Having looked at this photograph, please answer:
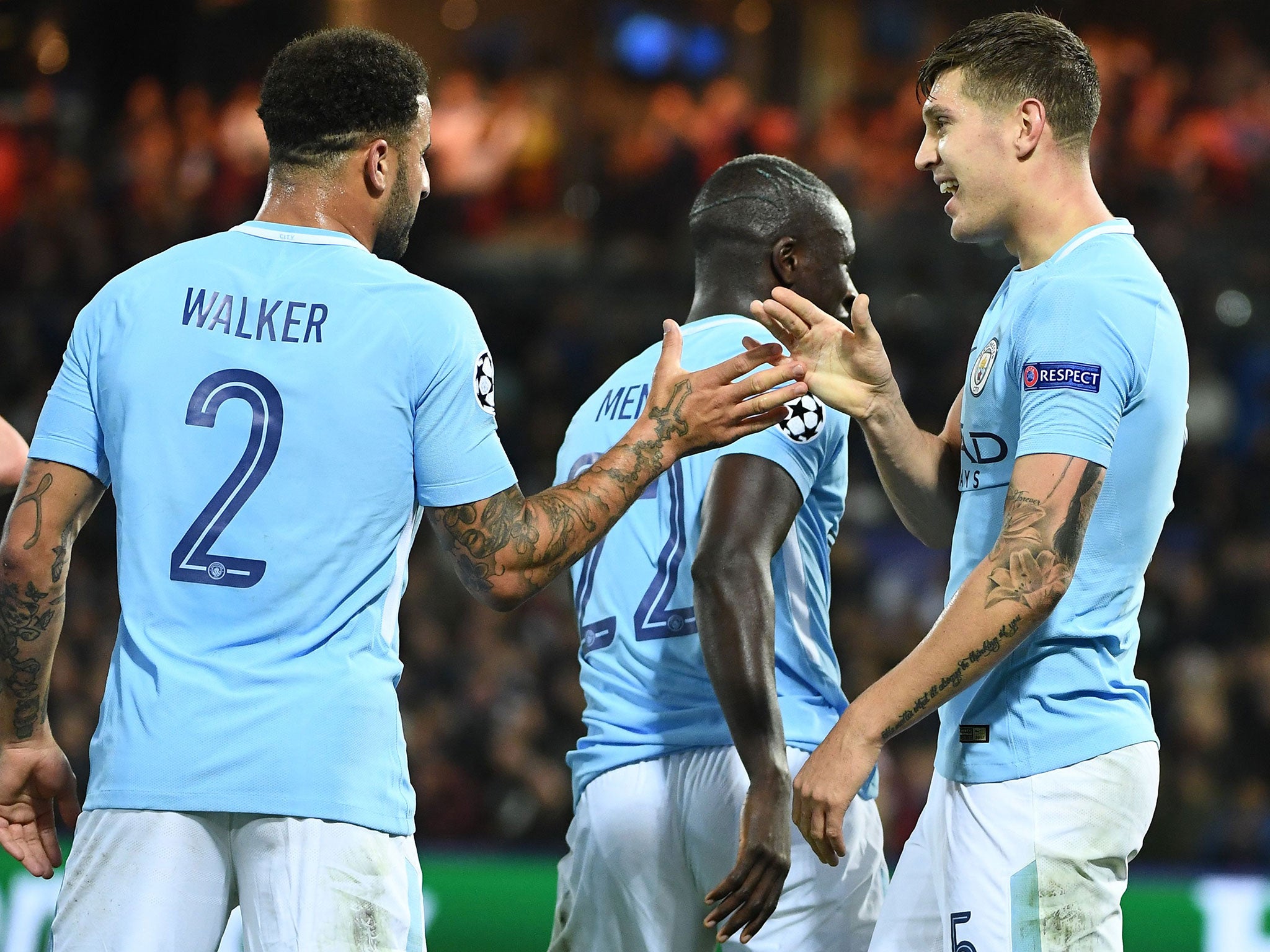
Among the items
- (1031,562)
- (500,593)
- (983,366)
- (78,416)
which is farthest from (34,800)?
(983,366)

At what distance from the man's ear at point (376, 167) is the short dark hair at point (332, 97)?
0.06 ft

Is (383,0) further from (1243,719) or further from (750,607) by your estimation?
(750,607)

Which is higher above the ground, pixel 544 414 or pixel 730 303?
pixel 544 414

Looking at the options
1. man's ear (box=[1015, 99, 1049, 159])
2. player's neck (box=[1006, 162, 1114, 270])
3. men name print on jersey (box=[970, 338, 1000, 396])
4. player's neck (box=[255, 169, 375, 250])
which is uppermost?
man's ear (box=[1015, 99, 1049, 159])

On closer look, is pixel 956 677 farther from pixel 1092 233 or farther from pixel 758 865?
pixel 1092 233

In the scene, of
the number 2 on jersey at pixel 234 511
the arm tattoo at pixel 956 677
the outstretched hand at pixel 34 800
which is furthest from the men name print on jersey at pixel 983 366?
the outstretched hand at pixel 34 800

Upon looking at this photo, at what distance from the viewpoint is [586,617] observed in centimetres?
364

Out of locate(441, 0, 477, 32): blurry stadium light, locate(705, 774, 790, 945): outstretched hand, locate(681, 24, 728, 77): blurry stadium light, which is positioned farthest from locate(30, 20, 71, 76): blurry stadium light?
locate(705, 774, 790, 945): outstretched hand

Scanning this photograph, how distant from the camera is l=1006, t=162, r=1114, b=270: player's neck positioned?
314cm

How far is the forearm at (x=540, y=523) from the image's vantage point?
9.14 feet

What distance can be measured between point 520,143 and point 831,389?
10.1 meters

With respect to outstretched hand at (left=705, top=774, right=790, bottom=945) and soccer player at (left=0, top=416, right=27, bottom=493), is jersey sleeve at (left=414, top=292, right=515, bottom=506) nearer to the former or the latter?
outstretched hand at (left=705, top=774, right=790, bottom=945)

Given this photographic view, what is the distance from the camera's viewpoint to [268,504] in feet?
8.69

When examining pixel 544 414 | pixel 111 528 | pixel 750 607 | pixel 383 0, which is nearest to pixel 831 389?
pixel 750 607
